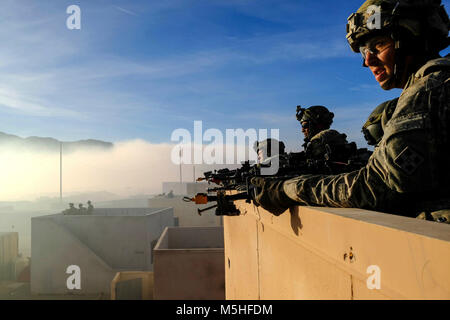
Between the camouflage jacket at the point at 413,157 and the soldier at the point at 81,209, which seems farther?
the soldier at the point at 81,209

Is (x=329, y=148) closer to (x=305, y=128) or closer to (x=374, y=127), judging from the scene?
(x=374, y=127)

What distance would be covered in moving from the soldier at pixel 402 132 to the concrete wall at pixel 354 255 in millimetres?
185

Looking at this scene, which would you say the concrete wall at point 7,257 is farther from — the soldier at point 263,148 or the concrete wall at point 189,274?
the soldier at point 263,148

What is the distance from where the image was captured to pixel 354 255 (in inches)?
61.4

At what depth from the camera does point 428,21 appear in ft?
8.43

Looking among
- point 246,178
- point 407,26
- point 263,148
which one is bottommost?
point 246,178

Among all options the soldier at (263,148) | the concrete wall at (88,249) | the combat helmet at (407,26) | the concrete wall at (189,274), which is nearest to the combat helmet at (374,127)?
the combat helmet at (407,26)

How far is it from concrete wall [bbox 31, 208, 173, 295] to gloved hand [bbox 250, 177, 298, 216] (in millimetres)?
23305

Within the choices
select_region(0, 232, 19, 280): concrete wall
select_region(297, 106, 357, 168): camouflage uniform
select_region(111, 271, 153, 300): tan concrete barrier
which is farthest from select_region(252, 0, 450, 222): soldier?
select_region(0, 232, 19, 280): concrete wall

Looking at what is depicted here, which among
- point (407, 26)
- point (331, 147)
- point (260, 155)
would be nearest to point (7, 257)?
point (260, 155)

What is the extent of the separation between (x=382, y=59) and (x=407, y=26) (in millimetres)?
295

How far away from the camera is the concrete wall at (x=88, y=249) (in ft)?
76.1

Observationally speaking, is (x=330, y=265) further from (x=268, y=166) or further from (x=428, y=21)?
(x=268, y=166)

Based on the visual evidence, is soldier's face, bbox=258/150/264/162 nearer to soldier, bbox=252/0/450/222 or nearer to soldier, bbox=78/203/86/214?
soldier, bbox=252/0/450/222
